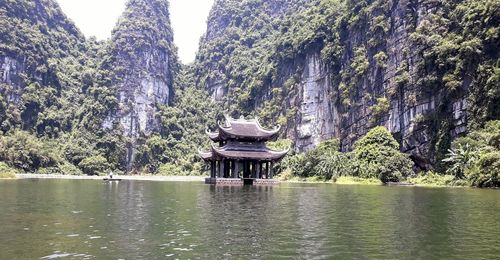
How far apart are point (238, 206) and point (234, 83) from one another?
390ft

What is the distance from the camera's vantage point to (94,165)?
10850cm

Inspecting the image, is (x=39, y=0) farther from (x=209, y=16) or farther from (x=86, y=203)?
(x=86, y=203)

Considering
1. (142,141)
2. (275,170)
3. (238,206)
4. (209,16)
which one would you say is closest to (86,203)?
(238,206)

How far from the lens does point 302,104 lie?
100625 mm

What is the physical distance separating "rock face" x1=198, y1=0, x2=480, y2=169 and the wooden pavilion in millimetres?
23937

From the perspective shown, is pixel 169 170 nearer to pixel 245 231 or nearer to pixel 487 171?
pixel 487 171

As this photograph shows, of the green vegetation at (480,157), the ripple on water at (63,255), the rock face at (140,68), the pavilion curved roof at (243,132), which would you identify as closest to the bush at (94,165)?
the rock face at (140,68)

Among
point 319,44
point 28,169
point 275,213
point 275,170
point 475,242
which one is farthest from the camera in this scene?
point 319,44

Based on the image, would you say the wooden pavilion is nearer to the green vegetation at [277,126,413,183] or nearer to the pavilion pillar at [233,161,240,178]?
the pavilion pillar at [233,161,240,178]

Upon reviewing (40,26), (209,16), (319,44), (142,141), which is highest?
(209,16)

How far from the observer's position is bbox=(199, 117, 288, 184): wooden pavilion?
51.6m

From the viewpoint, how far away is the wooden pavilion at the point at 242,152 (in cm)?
5159

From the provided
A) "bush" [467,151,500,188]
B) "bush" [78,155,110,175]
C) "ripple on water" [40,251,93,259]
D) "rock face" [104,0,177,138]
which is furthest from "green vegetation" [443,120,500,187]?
"rock face" [104,0,177,138]

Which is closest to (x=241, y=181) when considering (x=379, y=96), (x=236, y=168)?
(x=236, y=168)
